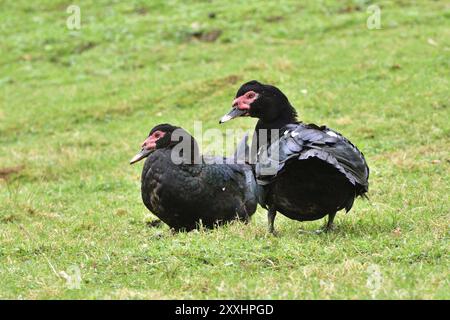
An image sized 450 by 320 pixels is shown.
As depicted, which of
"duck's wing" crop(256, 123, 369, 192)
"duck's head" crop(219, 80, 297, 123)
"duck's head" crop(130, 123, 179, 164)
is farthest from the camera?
"duck's head" crop(130, 123, 179, 164)

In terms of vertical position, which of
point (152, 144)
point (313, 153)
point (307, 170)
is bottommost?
point (152, 144)

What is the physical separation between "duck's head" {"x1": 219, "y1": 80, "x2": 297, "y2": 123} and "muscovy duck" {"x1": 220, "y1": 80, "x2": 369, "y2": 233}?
14 centimetres

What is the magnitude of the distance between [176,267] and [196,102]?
481 inches

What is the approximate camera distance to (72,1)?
32312 mm

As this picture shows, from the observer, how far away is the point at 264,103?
9.48 metres

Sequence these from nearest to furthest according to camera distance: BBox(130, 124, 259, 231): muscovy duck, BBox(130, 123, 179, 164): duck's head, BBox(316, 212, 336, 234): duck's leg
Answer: BBox(316, 212, 336, 234): duck's leg → BBox(130, 124, 259, 231): muscovy duck → BBox(130, 123, 179, 164): duck's head

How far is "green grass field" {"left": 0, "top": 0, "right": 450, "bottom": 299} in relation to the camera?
7.37 meters

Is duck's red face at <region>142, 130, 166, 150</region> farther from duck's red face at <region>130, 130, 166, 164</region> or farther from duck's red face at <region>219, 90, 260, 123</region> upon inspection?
duck's red face at <region>219, 90, 260, 123</region>

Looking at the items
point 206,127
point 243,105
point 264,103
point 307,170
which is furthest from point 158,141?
point 206,127

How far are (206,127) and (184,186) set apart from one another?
7.74 metres

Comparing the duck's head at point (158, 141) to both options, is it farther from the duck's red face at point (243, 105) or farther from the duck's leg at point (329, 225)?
the duck's leg at point (329, 225)

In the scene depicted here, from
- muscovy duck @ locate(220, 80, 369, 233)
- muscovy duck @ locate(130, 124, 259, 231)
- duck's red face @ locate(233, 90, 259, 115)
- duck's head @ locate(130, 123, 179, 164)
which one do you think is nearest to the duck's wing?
muscovy duck @ locate(220, 80, 369, 233)

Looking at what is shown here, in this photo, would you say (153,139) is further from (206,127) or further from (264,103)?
(206,127)

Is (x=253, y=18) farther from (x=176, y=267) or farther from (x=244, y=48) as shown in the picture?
(x=176, y=267)
